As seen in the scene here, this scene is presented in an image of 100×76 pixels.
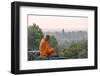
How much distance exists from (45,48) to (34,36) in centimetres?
8

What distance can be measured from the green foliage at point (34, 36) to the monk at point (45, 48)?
A: 2 centimetres

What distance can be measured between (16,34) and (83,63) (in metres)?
0.38

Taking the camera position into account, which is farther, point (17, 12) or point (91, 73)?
point (91, 73)

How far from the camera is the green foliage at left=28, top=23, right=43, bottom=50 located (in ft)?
3.79

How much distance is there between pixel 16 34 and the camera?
3.64ft

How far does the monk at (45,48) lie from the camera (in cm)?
118

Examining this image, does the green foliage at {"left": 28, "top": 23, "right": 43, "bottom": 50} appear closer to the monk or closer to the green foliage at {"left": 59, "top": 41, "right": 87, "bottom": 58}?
the monk

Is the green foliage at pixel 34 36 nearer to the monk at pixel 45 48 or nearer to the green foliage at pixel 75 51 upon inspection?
the monk at pixel 45 48

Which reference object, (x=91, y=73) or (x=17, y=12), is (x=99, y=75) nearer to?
(x=91, y=73)

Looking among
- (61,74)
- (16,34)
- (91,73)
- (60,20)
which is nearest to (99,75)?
(91,73)

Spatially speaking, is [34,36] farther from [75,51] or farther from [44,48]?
[75,51]

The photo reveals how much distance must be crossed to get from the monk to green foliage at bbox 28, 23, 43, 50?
2 cm

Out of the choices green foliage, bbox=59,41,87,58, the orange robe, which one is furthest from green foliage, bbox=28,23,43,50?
green foliage, bbox=59,41,87,58

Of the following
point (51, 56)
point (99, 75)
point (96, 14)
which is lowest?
point (99, 75)
